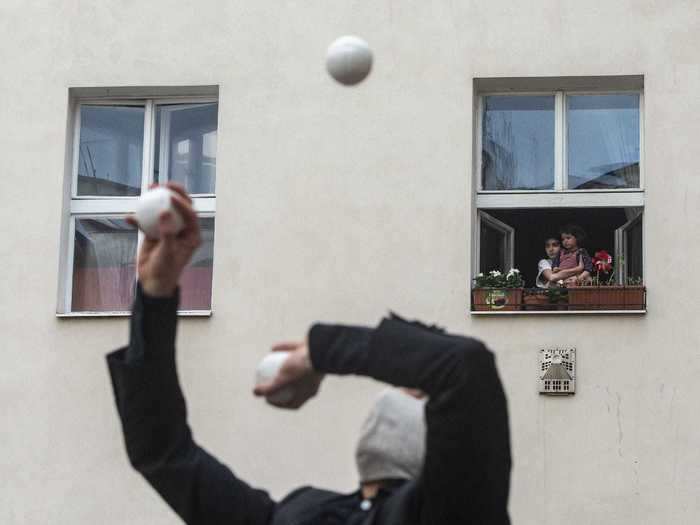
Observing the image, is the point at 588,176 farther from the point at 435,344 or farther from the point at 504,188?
the point at 435,344

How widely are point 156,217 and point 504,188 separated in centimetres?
831

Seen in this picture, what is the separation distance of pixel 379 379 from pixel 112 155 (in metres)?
9.00

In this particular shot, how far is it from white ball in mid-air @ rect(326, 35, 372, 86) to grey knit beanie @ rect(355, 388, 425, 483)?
308 cm

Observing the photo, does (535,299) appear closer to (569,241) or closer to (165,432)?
(569,241)

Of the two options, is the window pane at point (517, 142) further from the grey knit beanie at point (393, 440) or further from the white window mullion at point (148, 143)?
the grey knit beanie at point (393, 440)

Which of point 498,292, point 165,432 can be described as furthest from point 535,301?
point 165,432

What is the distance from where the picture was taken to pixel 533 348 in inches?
436

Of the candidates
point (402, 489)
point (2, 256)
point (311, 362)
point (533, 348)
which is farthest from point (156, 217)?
point (2, 256)

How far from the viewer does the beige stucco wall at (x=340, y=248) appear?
36.0 ft

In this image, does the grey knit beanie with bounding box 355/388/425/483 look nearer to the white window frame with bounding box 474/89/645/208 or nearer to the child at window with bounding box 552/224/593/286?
the child at window with bounding box 552/224/593/286

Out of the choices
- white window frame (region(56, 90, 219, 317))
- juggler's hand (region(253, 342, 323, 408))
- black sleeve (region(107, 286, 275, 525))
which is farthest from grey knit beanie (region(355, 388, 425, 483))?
white window frame (region(56, 90, 219, 317))

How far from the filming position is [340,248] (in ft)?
37.5

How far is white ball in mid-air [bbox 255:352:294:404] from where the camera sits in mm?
3502

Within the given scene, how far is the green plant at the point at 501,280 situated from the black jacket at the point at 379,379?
7145mm
